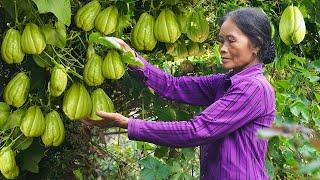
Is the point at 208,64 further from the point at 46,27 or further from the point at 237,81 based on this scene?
the point at 46,27

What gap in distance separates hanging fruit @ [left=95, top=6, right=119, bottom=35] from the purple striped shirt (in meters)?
0.42

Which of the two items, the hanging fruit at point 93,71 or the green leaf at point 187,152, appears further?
the green leaf at point 187,152

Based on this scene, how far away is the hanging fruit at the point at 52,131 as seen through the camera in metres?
2.36

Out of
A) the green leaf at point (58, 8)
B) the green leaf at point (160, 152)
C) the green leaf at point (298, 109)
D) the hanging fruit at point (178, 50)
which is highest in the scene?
the green leaf at point (58, 8)

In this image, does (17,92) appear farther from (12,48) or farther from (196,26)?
(196,26)

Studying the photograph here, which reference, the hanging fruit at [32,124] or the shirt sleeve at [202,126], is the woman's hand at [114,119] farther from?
the hanging fruit at [32,124]

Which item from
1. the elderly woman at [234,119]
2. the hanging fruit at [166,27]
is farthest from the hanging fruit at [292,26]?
the hanging fruit at [166,27]

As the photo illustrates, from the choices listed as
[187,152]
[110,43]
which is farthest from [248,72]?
[187,152]

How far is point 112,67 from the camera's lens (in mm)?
2250

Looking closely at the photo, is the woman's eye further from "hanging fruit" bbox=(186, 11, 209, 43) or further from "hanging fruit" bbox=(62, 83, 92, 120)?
"hanging fruit" bbox=(62, 83, 92, 120)

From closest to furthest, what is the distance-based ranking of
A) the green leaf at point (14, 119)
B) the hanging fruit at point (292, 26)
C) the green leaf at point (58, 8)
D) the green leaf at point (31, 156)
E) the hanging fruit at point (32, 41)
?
the green leaf at point (58, 8) → the hanging fruit at point (32, 41) → the green leaf at point (14, 119) → the hanging fruit at point (292, 26) → the green leaf at point (31, 156)

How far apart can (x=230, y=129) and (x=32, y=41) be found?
877 millimetres

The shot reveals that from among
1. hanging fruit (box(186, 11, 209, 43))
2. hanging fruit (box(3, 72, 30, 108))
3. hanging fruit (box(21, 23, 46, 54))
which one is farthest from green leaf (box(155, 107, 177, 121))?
hanging fruit (box(21, 23, 46, 54))

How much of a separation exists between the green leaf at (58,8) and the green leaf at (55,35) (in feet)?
0.60
